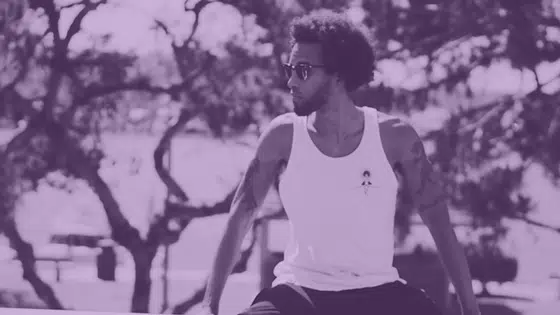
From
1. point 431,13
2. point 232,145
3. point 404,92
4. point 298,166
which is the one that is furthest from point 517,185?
point 298,166

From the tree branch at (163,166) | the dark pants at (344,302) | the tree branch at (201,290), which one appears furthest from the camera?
the tree branch at (163,166)

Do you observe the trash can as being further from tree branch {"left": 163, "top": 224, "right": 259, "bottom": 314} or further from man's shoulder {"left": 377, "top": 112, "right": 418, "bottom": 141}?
man's shoulder {"left": 377, "top": 112, "right": 418, "bottom": 141}

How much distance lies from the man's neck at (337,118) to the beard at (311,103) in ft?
0.11

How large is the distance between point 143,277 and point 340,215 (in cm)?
266

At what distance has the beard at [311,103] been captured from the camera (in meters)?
1.35

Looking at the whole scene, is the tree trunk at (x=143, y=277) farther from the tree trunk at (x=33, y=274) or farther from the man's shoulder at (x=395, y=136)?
the man's shoulder at (x=395, y=136)

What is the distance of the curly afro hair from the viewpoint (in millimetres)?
1377

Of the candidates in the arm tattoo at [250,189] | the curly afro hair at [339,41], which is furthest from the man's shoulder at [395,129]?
the arm tattoo at [250,189]

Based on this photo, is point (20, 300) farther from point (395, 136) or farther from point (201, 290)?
point (395, 136)

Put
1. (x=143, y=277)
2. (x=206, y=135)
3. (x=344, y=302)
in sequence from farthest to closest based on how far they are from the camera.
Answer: (x=143, y=277) < (x=206, y=135) < (x=344, y=302)

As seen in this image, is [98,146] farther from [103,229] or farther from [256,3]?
[256,3]

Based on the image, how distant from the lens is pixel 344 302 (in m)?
1.27

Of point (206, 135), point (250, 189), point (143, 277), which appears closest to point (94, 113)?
point (206, 135)

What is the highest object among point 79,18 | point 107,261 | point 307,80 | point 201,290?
point 79,18
